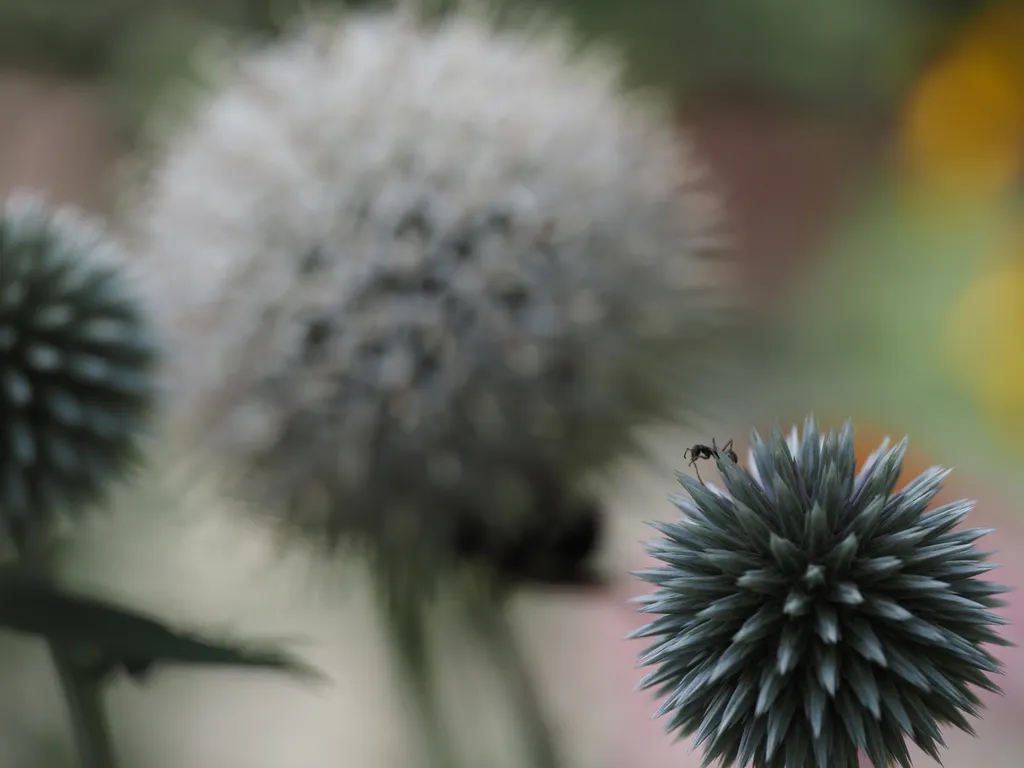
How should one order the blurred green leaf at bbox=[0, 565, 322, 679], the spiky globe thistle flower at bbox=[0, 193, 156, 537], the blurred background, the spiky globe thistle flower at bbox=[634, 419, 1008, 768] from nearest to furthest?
the spiky globe thistle flower at bbox=[634, 419, 1008, 768] → the blurred green leaf at bbox=[0, 565, 322, 679] → the spiky globe thistle flower at bbox=[0, 193, 156, 537] → the blurred background

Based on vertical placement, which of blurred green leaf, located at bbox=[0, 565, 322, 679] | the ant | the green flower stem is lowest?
the green flower stem

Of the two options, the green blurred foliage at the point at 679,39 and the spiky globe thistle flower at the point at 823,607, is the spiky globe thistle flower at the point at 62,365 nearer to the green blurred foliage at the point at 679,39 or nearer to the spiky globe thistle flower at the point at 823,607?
the spiky globe thistle flower at the point at 823,607

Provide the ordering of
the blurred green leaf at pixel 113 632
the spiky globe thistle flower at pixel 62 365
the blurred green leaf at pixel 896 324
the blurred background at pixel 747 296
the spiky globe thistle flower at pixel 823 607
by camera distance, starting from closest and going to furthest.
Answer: the spiky globe thistle flower at pixel 823 607 < the blurred green leaf at pixel 113 632 < the spiky globe thistle flower at pixel 62 365 < the blurred background at pixel 747 296 < the blurred green leaf at pixel 896 324

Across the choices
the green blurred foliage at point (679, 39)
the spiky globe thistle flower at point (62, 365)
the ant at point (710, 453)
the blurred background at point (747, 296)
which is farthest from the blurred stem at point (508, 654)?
the green blurred foliage at point (679, 39)

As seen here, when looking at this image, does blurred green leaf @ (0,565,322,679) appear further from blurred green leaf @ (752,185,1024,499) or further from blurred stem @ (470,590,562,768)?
blurred green leaf @ (752,185,1024,499)

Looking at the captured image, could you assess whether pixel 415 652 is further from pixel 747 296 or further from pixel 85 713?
pixel 747 296

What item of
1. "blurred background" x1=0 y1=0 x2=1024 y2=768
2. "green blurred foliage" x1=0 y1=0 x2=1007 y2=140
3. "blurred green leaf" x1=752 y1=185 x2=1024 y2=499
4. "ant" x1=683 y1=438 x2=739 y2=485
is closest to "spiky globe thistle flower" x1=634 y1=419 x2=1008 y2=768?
"ant" x1=683 y1=438 x2=739 y2=485

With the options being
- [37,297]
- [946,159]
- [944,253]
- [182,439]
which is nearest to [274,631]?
[182,439]
